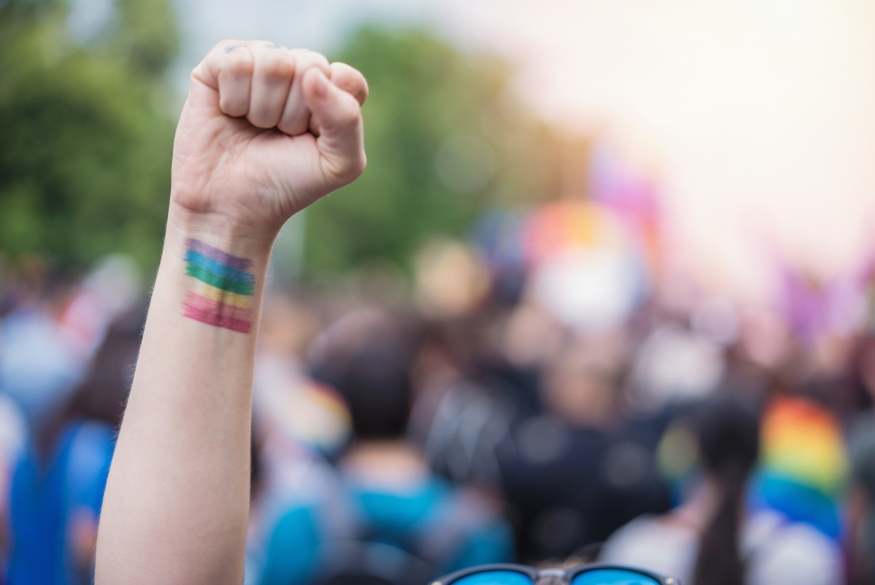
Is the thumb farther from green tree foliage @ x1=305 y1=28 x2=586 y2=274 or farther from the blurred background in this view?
green tree foliage @ x1=305 y1=28 x2=586 y2=274

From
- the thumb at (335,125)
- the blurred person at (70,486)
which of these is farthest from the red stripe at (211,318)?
the blurred person at (70,486)

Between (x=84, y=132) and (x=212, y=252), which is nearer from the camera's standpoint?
(x=212, y=252)

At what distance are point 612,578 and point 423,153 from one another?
101ft

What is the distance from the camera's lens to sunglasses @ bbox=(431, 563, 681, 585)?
1.01 meters

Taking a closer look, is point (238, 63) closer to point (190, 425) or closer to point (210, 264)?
point (210, 264)

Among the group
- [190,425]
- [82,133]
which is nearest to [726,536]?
[190,425]

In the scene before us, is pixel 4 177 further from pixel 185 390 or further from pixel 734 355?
pixel 734 355

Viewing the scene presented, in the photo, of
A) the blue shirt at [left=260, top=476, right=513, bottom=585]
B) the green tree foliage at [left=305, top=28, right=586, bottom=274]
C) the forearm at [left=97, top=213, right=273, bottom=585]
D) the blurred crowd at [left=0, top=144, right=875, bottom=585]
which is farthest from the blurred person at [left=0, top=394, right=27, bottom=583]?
the green tree foliage at [left=305, top=28, right=586, bottom=274]

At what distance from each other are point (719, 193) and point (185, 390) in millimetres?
18044

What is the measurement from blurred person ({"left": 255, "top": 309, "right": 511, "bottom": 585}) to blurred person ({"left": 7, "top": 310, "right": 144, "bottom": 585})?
2.21 feet

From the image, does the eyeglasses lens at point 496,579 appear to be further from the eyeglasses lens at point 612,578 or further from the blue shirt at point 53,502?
the blue shirt at point 53,502

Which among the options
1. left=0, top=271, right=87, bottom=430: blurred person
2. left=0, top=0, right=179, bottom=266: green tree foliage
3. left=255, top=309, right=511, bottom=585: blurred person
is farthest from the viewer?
left=0, top=0, right=179, bottom=266: green tree foliage

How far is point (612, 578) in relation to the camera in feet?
3.33

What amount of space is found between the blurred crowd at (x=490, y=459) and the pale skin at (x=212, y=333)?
0.80 m
